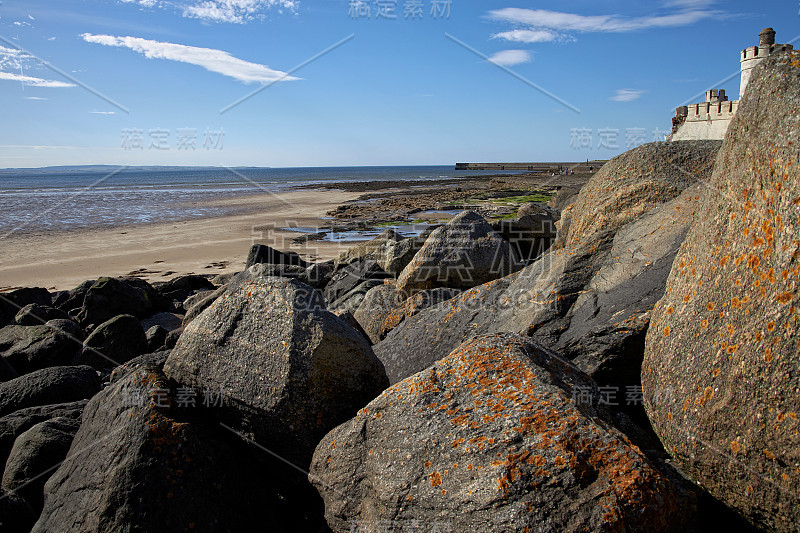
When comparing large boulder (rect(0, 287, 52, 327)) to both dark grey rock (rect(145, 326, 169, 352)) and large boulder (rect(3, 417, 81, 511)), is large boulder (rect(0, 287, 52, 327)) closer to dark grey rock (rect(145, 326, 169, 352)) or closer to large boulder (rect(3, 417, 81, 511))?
dark grey rock (rect(145, 326, 169, 352))

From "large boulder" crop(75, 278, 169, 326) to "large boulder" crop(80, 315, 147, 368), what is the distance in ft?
8.75

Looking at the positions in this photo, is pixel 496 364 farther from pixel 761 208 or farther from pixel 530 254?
pixel 530 254

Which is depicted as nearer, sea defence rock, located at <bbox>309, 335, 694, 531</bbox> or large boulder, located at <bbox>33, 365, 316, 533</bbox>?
sea defence rock, located at <bbox>309, 335, 694, 531</bbox>

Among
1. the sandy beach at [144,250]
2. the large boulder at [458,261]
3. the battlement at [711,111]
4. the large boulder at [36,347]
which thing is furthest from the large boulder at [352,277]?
the battlement at [711,111]

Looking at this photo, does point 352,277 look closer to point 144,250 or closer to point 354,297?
point 354,297

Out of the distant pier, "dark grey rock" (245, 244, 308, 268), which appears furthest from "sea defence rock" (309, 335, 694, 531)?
the distant pier

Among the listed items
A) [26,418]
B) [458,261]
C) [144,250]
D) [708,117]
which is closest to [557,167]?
[708,117]

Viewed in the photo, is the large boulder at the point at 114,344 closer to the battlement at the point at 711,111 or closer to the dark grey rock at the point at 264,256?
the dark grey rock at the point at 264,256

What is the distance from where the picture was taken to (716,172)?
335cm

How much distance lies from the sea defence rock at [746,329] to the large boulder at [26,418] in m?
5.08

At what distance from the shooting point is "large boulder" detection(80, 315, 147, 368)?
26.1 feet

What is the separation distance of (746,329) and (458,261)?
4596mm

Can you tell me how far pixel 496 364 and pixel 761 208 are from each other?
1.64 meters

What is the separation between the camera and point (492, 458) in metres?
2.64
